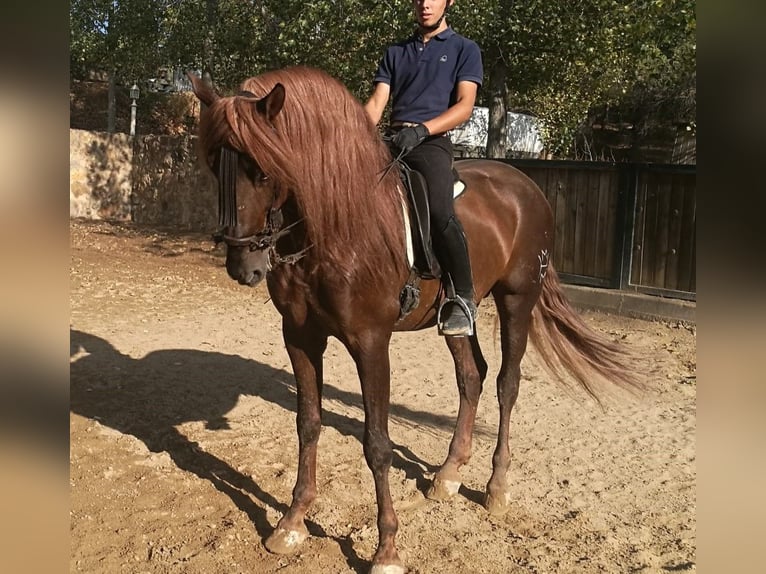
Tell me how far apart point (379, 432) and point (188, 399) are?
8.83 feet

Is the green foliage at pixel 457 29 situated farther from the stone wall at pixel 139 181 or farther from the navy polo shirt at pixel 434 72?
the navy polo shirt at pixel 434 72

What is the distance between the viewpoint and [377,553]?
3.13 metres

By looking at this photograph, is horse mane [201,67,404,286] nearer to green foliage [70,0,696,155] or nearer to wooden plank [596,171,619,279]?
green foliage [70,0,696,155]

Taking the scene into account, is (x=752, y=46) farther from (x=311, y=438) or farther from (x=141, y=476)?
(x=141, y=476)

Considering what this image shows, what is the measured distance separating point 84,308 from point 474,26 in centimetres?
678

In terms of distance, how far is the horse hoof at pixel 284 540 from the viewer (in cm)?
331

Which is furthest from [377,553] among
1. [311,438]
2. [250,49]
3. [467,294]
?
[250,49]

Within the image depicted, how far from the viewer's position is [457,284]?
338cm

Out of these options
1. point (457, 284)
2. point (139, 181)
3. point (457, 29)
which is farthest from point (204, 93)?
point (139, 181)

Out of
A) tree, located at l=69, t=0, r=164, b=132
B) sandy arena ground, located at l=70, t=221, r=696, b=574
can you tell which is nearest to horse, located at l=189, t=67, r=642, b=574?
sandy arena ground, located at l=70, t=221, r=696, b=574

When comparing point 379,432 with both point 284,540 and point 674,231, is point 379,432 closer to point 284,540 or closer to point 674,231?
point 284,540

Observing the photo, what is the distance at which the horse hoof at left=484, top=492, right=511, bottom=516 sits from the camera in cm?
374

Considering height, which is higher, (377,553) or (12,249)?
(12,249)

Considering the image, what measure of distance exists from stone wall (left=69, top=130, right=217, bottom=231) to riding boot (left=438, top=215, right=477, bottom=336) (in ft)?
40.4
